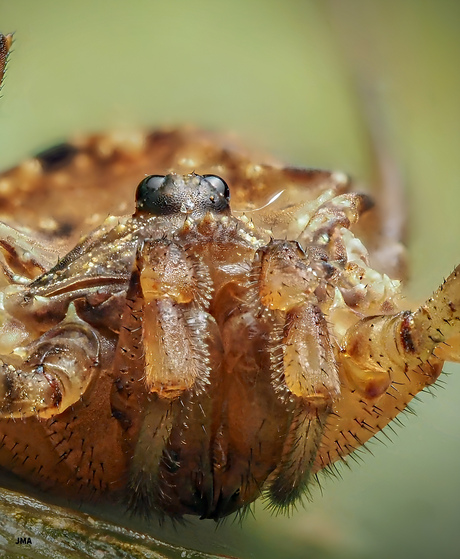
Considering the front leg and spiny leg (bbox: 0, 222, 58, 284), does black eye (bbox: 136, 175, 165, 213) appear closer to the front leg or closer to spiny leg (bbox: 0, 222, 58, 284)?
the front leg

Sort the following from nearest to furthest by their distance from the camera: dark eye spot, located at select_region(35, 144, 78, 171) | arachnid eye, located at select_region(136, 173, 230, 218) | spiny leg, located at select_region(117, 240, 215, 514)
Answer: spiny leg, located at select_region(117, 240, 215, 514)
arachnid eye, located at select_region(136, 173, 230, 218)
dark eye spot, located at select_region(35, 144, 78, 171)

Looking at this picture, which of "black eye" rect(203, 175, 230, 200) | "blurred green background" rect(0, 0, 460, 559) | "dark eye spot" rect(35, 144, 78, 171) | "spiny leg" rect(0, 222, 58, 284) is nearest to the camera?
"black eye" rect(203, 175, 230, 200)

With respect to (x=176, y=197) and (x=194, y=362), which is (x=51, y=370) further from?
(x=176, y=197)

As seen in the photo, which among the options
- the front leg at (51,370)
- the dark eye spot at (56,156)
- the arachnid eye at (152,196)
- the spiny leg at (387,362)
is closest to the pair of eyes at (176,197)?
the arachnid eye at (152,196)

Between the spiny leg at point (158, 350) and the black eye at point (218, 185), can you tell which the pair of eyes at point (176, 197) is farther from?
the spiny leg at point (158, 350)

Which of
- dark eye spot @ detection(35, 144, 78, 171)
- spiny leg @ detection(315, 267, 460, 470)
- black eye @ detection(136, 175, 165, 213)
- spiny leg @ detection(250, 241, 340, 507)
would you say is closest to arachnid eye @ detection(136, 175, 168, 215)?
black eye @ detection(136, 175, 165, 213)

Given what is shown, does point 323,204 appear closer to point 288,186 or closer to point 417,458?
point 288,186
